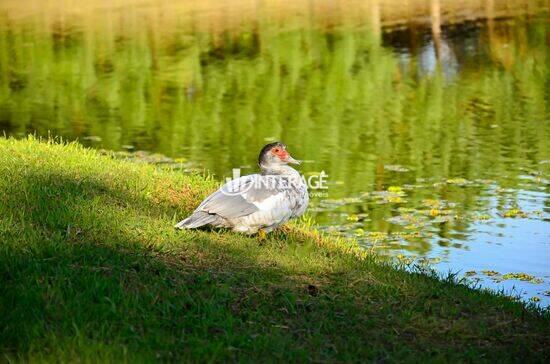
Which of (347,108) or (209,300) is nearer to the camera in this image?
(209,300)

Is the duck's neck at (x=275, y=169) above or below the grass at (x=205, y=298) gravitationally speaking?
above

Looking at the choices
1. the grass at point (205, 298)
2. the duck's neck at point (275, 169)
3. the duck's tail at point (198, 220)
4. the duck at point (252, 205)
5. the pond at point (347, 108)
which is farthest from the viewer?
the pond at point (347, 108)

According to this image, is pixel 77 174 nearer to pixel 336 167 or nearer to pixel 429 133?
pixel 336 167

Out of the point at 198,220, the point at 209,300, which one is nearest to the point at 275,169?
the point at 198,220

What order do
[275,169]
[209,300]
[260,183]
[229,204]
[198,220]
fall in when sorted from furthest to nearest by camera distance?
[275,169], [260,183], [229,204], [198,220], [209,300]

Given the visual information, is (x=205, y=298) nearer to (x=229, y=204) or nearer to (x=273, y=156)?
(x=229, y=204)

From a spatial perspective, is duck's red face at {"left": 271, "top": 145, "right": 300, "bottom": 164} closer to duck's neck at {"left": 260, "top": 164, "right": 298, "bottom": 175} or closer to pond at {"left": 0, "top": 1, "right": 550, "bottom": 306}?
duck's neck at {"left": 260, "top": 164, "right": 298, "bottom": 175}

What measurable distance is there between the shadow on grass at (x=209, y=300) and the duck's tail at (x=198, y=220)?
120mm

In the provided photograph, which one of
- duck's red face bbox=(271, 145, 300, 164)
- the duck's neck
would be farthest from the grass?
duck's red face bbox=(271, 145, 300, 164)

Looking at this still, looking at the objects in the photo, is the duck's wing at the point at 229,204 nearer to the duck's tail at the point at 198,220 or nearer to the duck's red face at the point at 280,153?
the duck's tail at the point at 198,220

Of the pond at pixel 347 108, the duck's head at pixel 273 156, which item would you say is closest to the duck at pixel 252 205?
the duck's head at pixel 273 156

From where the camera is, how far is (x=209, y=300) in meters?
7.83

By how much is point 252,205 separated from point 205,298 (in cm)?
203

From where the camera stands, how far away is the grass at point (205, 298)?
7000 millimetres
